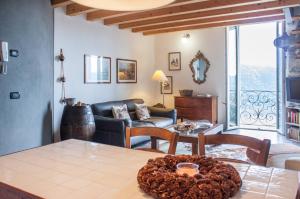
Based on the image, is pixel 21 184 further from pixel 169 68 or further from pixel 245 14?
pixel 169 68

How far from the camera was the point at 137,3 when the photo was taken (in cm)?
147

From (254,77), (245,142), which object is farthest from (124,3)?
(254,77)

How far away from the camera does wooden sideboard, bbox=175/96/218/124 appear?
20.1 feet

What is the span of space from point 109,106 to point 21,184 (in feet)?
13.2

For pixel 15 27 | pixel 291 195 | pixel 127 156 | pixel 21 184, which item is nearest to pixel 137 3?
pixel 127 156

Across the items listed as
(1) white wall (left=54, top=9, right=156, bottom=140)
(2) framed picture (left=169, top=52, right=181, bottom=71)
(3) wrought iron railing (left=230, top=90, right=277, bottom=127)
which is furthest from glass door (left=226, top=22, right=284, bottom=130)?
(1) white wall (left=54, top=9, right=156, bottom=140)

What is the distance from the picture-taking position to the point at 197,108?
20.6ft

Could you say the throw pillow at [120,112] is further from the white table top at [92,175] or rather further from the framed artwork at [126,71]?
the white table top at [92,175]

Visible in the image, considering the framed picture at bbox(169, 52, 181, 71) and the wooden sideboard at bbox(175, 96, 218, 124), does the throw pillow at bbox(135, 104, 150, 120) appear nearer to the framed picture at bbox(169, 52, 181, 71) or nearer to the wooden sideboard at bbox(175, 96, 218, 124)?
the wooden sideboard at bbox(175, 96, 218, 124)

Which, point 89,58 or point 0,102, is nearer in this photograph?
point 0,102

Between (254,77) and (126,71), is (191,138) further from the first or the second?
(254,77)

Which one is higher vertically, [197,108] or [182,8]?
[182,8]

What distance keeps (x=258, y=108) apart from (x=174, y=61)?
2619 mm

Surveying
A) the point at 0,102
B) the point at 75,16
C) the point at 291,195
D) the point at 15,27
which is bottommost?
the point at 291,195
